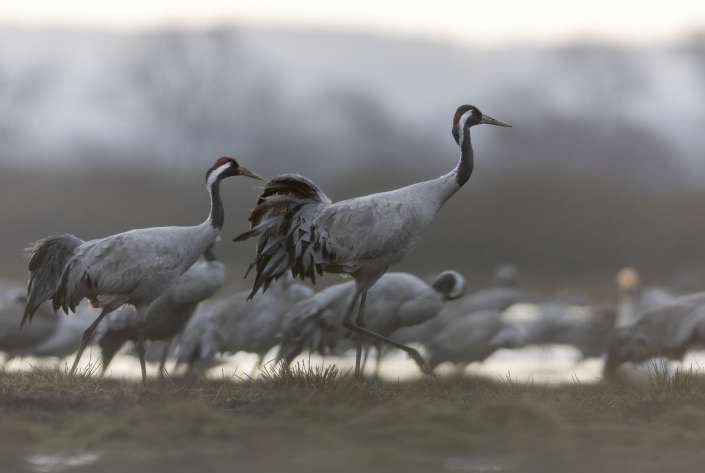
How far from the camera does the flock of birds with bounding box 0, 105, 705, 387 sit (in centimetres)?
491

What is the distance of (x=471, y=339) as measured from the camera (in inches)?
275

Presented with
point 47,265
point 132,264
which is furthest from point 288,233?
point 47,265

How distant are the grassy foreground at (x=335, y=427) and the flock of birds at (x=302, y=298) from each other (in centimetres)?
78

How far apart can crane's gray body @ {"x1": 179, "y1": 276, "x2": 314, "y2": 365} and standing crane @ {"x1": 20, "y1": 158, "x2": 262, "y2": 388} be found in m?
1.84

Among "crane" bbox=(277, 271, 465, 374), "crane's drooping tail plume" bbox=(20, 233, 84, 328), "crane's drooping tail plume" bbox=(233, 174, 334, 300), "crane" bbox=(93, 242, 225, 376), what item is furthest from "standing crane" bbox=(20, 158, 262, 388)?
"crane" bbox=(277, 271, 465, 374)

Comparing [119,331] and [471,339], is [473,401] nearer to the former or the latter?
[471,339]

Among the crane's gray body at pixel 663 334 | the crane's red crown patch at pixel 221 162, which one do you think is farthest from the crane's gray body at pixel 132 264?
the crane's gray body at pixel 663 334

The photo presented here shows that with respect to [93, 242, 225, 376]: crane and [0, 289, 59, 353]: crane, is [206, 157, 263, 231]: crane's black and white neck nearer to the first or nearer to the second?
[93, 242, 225, 376]: crane

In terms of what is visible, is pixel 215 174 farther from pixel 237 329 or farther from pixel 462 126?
pixel 237 329

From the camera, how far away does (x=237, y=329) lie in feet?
23.4

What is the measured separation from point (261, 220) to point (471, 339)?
2.83 meters

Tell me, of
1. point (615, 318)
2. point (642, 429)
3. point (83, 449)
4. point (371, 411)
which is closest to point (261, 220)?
point (371, 411)

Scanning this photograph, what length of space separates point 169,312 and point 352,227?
8.38 ft

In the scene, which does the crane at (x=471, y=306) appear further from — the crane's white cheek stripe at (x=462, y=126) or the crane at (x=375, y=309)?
the crane's white cheek stripe at (x=462, y=126)
